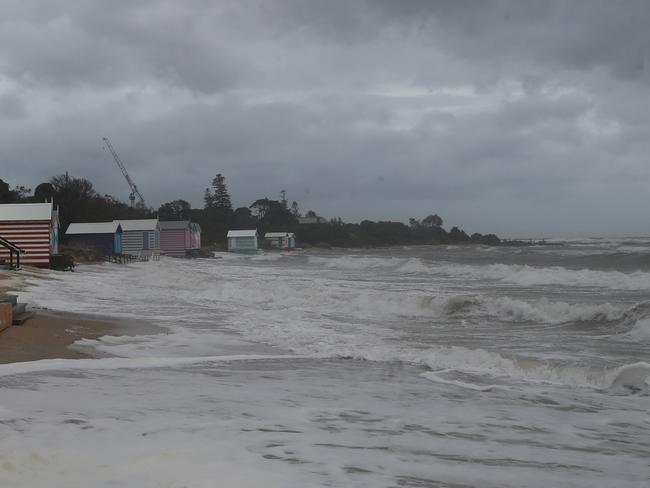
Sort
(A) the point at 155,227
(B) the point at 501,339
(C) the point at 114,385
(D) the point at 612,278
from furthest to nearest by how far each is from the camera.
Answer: (A) the point at 155,227 < (D) the point at 612,278 < (B) the point at 501,339 < (C) the point at 114,385

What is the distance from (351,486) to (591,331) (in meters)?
11.6

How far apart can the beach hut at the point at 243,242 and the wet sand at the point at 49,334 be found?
73995 millimetres

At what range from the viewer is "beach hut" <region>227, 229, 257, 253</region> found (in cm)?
8719

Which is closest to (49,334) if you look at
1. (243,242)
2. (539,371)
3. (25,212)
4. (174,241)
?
(539,371)

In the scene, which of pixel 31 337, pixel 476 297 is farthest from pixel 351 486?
pixel 476 297

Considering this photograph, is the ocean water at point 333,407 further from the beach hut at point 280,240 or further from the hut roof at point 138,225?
the beach hut at point 280,240

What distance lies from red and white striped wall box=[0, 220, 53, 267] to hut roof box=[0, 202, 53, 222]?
246mm

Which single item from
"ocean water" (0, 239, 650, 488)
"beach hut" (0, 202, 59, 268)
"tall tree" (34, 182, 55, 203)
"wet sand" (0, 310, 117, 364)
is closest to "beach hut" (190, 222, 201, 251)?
"tall tree" (34, 182, 55, 203)

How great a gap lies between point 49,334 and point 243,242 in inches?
3074

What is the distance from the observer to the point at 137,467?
4145 mm

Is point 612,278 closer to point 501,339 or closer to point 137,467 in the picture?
point 501,339

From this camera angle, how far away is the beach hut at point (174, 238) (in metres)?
66.2

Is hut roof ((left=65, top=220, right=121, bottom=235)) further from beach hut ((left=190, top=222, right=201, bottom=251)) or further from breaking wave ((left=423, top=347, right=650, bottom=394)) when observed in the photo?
breaking wave ((left=423, top=347, right=650, bottom=394))

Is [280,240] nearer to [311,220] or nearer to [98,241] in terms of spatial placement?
[311,220]
